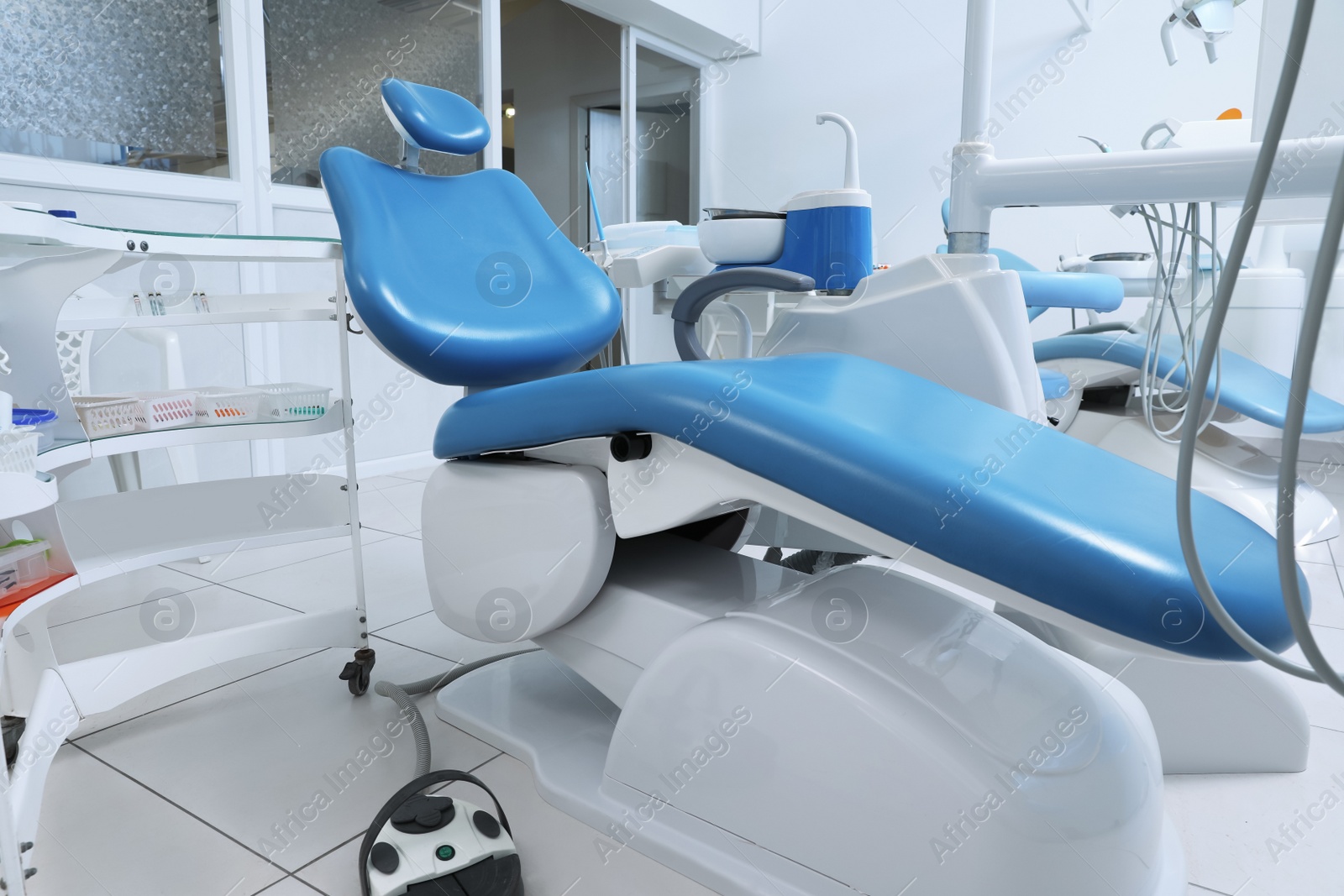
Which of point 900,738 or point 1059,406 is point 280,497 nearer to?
point 900,738

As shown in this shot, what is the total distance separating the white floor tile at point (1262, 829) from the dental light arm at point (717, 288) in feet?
2.84

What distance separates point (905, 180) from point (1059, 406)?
276 cm

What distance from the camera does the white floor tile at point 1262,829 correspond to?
926 mm

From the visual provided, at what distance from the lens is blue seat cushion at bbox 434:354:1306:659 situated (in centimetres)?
64

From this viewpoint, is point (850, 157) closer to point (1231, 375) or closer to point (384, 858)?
point (384, 858)

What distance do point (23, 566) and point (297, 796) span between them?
43 centimetres

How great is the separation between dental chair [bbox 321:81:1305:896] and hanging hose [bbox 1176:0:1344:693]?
247mm

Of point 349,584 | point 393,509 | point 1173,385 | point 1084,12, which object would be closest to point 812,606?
point 349,584

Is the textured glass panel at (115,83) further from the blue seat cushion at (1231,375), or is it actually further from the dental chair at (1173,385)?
the blue seat cushion at (1231,375)

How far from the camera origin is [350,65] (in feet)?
9.88

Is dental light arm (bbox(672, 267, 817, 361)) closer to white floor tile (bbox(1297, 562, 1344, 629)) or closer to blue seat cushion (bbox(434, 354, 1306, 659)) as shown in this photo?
blue seat cushion (bbox(434, 354, 1306, 659))

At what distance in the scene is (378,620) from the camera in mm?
1684

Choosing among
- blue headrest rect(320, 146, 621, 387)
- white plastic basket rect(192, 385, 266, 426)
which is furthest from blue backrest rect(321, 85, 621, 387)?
white plastic basket rect(192, 385, 266, 426)

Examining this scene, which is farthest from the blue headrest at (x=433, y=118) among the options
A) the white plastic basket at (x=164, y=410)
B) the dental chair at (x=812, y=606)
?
the white plastic basket at (x=164, y=410)
